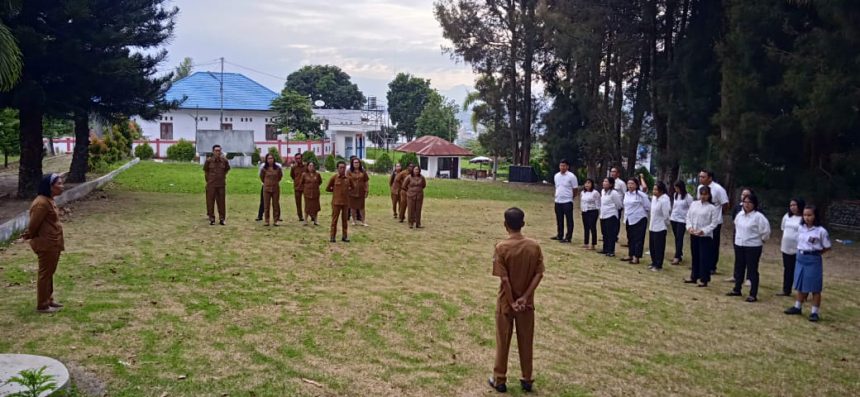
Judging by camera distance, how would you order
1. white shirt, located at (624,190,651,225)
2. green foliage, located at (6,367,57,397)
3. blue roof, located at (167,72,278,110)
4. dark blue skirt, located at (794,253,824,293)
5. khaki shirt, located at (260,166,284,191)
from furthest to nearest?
1. blue roof, located at (167,72,278,110)
2. khaki shirt, located at (260,166,284,191)
3. white shirt, located at (624,190,651,225)
4. dark blue skirt, located at (794,253,824,293)
5. green foliage, located at (6,367,57,397)

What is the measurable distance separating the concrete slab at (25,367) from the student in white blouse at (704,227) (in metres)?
8.59

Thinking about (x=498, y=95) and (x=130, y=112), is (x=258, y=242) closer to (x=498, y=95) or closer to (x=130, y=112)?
(x=130, y=112)

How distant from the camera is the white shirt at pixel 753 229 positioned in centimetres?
944

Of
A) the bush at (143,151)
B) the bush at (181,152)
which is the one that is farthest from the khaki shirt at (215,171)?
the bush at (143,151)

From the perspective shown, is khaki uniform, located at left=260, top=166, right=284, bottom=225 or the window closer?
khaki uniform, located at left=260, top=166, right=284, bottom=225

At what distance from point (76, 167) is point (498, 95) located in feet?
68.2

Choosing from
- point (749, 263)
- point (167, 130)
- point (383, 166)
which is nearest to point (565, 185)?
point (749, 263)

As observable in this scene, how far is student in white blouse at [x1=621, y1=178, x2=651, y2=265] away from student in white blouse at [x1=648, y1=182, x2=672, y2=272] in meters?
0.31

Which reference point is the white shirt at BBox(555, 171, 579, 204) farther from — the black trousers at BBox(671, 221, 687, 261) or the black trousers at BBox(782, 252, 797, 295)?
the black trousers at BBox(782, 252, 797, 295)

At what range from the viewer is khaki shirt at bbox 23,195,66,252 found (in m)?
7.32

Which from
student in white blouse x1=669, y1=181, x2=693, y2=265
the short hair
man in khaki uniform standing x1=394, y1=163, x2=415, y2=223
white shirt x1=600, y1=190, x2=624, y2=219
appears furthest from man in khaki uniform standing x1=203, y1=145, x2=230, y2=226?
the short hair

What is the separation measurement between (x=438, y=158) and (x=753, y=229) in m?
33.7

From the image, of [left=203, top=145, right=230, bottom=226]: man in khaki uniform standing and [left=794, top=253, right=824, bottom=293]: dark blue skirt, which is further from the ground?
[left=203, top=145, right=230, bottom=226]: man in khaki uniform standing

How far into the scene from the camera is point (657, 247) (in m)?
11.8
